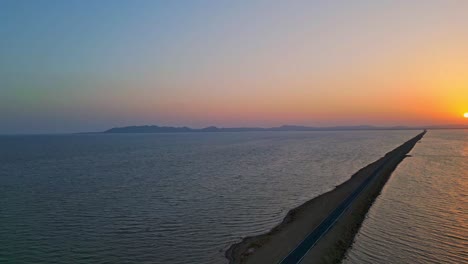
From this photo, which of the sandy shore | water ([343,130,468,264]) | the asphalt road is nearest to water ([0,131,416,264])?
the sandy shore

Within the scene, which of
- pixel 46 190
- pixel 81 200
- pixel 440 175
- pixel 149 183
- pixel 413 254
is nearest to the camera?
pixel 413 254

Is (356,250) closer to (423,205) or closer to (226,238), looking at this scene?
(226,238)

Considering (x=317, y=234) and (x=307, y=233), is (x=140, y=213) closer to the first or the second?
(x=307, y=233)

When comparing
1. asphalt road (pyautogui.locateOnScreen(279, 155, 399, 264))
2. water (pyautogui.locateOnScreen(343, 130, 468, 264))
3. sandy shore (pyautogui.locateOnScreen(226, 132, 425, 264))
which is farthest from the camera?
water (pyautogui.locateOnScreen(343, 130, 468, 264))

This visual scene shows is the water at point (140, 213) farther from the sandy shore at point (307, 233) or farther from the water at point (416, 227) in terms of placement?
the water at point (416, 227)

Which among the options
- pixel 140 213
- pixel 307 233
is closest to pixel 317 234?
pixel 307 233

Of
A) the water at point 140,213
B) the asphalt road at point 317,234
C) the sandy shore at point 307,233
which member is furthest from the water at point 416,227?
the water at point 140,213

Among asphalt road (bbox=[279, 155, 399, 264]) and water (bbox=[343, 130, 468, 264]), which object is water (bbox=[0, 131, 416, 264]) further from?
Answer: water (bbox=[343, 130, 468, 264])

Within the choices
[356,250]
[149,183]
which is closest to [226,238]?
[356,250]

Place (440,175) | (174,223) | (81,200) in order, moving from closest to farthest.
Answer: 1. (174,223)
2. (81,200)
3. (440,175)

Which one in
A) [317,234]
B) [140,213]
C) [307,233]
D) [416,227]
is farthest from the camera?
[140,213]

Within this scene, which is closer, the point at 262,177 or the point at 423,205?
the point at 423,205
